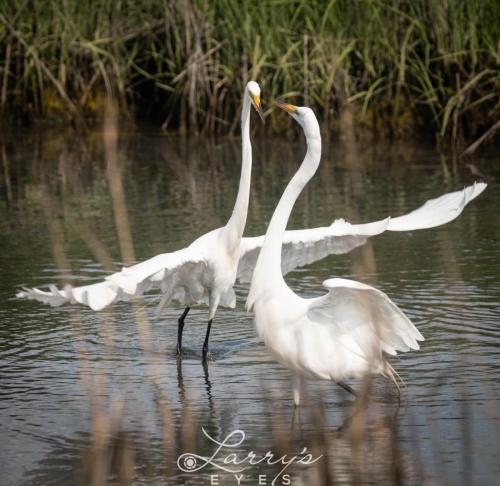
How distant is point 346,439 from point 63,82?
1193 centimetres

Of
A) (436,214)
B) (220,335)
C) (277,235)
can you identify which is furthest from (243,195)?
(277,235)

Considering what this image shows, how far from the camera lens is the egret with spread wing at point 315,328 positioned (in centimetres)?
561

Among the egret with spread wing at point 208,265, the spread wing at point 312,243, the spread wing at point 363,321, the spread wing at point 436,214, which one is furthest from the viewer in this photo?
the spread wing at point 312,243

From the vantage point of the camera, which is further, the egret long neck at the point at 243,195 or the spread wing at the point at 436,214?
the egret long neck at the point at 243,195

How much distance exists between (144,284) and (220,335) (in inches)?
48.4

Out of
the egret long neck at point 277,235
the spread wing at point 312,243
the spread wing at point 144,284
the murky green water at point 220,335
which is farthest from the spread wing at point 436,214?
the spread wing at point 144,284

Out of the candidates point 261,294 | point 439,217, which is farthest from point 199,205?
point 261,294

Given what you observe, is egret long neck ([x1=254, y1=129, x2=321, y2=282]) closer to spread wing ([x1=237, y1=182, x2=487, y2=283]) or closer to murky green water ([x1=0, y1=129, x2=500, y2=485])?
murky green water ([x1=0, y1=129, x2=500, y2=485])

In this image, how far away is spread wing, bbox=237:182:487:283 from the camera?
6793 mm

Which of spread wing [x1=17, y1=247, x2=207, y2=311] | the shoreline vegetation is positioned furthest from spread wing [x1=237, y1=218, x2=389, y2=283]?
the shoreline vegetation

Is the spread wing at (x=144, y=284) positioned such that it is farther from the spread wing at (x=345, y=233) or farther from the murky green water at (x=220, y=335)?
the spread wing at (x=345, y=233)

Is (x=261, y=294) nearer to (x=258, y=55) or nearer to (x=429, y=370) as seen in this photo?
(x=429, y=370)

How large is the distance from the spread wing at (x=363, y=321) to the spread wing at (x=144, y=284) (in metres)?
1.00

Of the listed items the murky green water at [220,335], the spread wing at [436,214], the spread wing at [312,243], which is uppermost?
the spread wing at [436,214]
